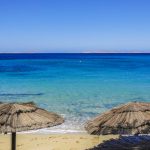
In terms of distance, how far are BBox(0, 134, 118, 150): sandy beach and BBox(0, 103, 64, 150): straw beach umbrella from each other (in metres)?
3.79

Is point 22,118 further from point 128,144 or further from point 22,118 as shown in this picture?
point 128,144

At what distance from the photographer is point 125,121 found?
9.59m

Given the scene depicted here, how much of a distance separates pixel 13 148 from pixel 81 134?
5.09 m

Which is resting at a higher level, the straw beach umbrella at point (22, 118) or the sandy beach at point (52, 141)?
the straw beach umbrella at point (22, 118)

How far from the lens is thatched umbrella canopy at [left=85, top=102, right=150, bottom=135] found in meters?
9.49

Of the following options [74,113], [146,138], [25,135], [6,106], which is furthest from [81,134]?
[146,138]

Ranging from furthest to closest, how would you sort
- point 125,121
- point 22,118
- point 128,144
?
point 22,118 < point 125,121 < point 128,144

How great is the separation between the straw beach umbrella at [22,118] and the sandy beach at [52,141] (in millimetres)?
3785

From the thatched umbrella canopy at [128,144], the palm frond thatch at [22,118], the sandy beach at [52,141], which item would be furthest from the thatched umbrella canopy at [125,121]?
the sandy beach at [52,141]

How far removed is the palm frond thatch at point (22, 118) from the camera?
9.67m

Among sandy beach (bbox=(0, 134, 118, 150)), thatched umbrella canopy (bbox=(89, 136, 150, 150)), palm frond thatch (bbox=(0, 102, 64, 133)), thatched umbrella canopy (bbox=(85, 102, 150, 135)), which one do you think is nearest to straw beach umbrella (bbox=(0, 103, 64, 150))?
palm frond thatch (bbox=(0, 102, 64, 133))

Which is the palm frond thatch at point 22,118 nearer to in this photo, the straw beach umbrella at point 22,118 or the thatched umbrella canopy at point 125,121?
the straw beach umbrella at point 22,118

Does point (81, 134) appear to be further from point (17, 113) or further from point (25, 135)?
point (17, 113)

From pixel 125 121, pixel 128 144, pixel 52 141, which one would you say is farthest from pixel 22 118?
pixel 52 141
